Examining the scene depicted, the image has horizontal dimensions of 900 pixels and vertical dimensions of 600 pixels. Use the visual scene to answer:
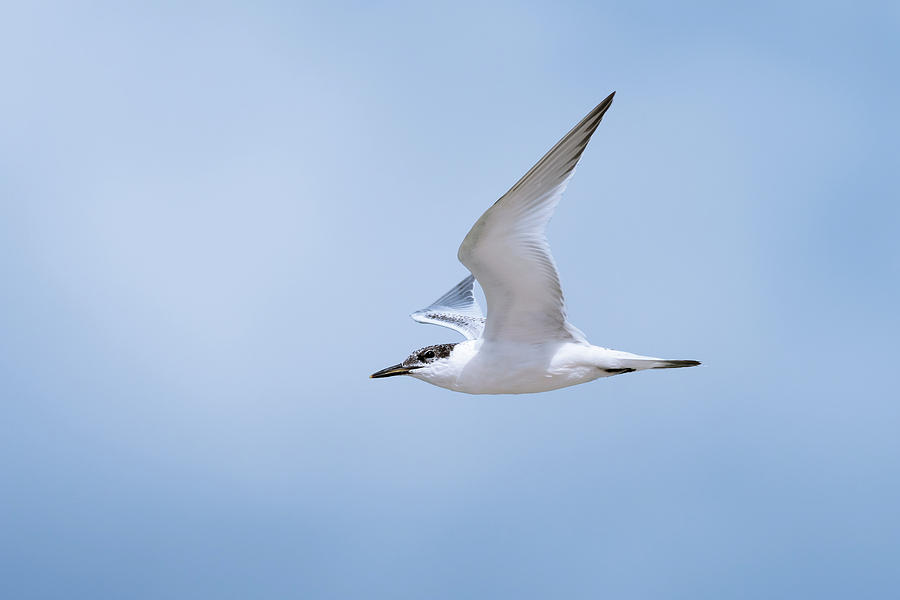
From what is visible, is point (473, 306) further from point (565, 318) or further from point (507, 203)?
point (507, 203)

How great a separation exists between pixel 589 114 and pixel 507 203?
3.16 feet

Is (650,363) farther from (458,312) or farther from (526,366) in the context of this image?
(458,312)

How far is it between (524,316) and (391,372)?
1.58 m

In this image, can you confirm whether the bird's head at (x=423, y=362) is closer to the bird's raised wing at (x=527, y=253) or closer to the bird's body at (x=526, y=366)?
the bird's body at (x=526, y=366)

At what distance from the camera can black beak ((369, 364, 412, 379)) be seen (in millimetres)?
8938

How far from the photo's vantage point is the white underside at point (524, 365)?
8094 millimetres

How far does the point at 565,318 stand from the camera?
26.7ft

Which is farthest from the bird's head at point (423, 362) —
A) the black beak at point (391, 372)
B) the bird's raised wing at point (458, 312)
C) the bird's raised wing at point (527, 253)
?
the bird's raised wing at point (458, 312)

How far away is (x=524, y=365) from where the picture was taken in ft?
27.1

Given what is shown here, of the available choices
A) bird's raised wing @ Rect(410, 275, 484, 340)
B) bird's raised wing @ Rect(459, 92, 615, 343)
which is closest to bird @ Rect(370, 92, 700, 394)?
bird's raised wing @ Rect(459, 92, 615, 343)

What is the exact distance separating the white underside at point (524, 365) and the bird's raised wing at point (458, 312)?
6.05 ft

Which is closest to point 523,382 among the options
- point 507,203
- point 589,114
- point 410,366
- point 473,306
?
point 410,366

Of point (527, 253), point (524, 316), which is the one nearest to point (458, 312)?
point (524, 316)

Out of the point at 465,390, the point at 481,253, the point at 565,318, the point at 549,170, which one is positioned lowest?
the point at 465,390
